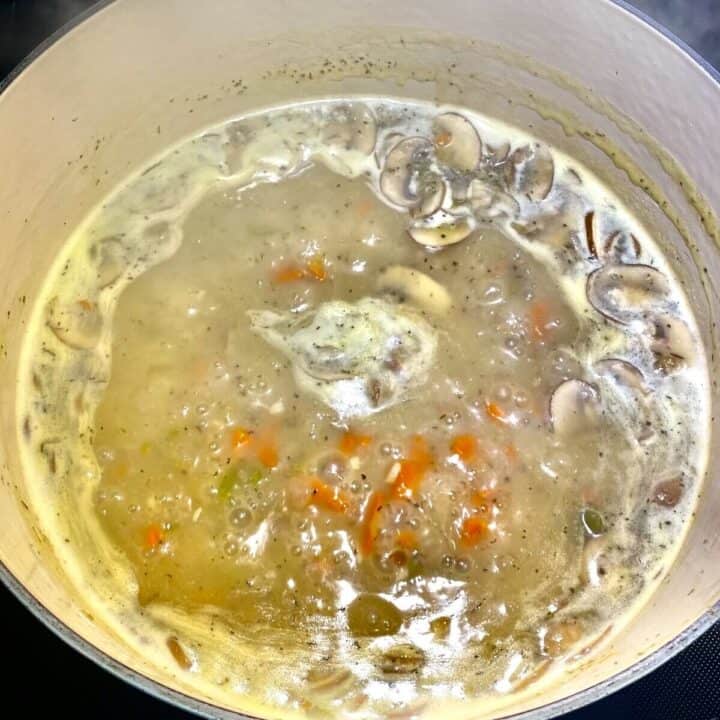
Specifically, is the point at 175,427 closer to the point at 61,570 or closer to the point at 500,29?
the point at 61,570

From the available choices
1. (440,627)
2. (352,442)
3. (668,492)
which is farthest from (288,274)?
(668,492)

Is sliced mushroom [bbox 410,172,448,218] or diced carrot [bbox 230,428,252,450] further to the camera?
sliced mushroom [bbox 410,172,448,218]

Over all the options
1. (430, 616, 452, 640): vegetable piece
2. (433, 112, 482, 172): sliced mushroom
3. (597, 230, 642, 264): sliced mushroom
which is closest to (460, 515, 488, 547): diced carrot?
(430, 616, 452, 640): vegetable piece

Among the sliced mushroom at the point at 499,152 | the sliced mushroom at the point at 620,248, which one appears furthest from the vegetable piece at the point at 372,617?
the sliced mushroom at the point at 499,152

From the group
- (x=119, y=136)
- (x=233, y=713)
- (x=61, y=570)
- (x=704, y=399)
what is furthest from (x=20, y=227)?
(x=704, y=399)

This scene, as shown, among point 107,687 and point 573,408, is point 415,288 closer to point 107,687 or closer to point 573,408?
point 573,408

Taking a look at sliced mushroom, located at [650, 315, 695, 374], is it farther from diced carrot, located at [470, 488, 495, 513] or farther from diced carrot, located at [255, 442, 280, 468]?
diced carrot, located at [255, 442, 280, 468]
